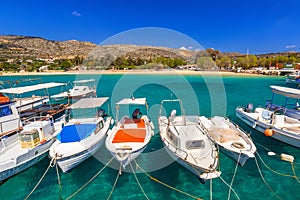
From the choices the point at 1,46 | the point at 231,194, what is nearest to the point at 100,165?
the point at 231,194

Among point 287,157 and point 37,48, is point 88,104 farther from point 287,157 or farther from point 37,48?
point 37,48

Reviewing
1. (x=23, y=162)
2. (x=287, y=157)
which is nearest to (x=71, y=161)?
(x=23, y=162)

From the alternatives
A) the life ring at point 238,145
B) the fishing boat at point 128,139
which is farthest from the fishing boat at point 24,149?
the life ring at point 238,145

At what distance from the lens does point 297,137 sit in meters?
11.9

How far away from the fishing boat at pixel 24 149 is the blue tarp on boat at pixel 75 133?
1.17m

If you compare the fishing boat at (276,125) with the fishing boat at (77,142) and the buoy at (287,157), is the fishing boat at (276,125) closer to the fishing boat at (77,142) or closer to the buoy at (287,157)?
the buoy at (287,157)

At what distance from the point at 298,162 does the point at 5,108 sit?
62.3ft

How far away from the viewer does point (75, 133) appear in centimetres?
1086

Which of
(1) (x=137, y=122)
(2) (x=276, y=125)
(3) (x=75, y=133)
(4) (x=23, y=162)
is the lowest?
(4) (x=23, y=162)

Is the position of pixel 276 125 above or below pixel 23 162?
above

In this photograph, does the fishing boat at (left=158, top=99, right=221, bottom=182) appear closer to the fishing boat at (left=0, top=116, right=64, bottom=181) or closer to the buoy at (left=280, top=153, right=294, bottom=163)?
the buoy at (left=280, top=153, right=294, bottom=163)

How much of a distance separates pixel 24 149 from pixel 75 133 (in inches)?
109

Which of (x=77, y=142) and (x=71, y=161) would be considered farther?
(x=77, y=142)

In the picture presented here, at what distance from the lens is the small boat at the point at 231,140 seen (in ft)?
32.0
